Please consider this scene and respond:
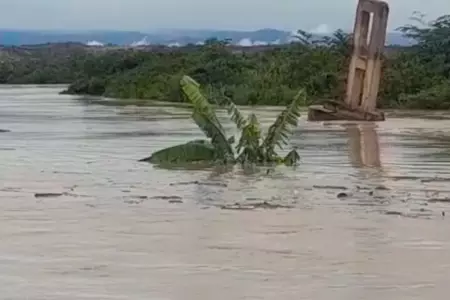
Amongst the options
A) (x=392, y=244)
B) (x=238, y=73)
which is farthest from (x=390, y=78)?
(x=392, y=244)

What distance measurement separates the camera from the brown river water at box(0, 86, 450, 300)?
665 centimetres

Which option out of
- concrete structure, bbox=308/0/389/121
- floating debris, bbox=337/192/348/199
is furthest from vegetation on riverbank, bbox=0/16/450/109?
floating debris, bbox=337/192/348/199

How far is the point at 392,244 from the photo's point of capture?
8070mm

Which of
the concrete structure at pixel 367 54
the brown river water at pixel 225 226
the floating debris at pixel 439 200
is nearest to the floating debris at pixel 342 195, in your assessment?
the brown river water at pixel 225 226

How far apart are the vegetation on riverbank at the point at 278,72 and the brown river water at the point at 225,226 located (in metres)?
14.7

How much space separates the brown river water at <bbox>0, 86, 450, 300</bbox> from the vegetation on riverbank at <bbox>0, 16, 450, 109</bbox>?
48.2 feet

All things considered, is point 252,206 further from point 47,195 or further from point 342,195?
point 47,195

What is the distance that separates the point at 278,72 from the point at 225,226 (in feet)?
97.7

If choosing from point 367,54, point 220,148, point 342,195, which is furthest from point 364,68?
point 342,195

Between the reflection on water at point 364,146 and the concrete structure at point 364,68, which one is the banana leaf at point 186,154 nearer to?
the reflection on water at point 364,146

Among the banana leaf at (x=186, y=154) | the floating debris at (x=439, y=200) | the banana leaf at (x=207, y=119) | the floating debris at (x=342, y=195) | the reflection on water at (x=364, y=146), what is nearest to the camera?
the floating debris at (x=439, y=200)

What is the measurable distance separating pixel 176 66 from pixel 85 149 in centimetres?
2830

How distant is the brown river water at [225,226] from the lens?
665 cm

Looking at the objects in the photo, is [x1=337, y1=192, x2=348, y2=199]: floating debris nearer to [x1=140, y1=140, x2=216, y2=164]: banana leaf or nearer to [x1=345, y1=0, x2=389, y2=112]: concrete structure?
[x1=140, y1=140, x2=216, y2=164]: banana leaf
